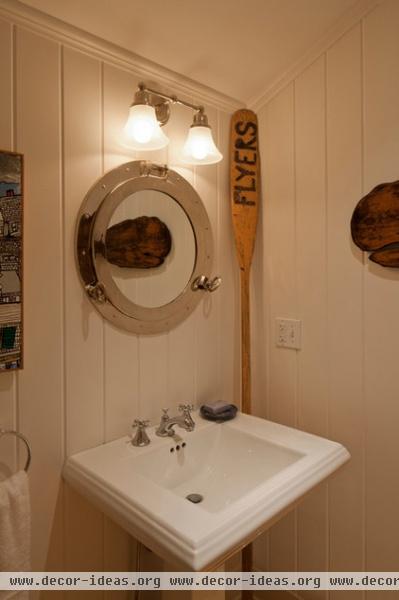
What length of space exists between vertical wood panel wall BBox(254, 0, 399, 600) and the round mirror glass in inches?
16.6

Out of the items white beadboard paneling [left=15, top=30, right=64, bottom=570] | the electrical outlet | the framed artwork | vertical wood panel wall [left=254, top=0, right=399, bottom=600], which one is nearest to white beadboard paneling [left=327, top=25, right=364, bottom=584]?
vertical wood panel wall [left=254, top=0, right=399, bottom=600]

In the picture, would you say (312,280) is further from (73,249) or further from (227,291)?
(73,249)

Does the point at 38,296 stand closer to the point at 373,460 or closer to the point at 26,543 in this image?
the point at 26,543

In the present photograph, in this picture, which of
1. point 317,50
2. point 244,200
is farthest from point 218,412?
point 317,50

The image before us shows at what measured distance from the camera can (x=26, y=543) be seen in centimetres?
→ 98

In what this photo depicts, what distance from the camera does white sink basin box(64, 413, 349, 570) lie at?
837 millimetres

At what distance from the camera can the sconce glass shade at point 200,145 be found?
4.35ft

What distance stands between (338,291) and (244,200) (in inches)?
21.6

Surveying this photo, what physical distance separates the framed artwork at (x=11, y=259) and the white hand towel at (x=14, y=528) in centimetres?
31

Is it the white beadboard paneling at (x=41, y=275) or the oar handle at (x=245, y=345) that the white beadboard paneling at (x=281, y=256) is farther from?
the white beadboard paneling at (x=41, y=275)

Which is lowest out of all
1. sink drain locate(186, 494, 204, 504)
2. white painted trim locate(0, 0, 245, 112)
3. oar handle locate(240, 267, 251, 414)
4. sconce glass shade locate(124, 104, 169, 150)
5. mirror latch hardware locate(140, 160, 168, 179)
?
sink drain locate(186, 494, 204, 504)

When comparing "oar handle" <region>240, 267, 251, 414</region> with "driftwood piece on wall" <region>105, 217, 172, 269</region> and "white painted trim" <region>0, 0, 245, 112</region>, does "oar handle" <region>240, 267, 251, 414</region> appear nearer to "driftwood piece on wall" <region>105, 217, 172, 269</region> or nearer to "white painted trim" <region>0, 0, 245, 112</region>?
"driftwood piece on wall" <region>105, 217, 172, 269</region>

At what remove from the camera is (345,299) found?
1411mm

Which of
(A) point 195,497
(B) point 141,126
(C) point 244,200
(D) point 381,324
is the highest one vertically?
(B) point 141,126
